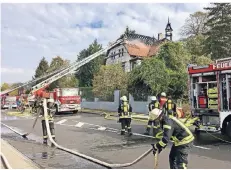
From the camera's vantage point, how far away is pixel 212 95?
11219mm

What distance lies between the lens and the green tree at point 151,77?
2264cm

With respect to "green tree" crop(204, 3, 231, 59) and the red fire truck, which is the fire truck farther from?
"green tree" crop(204, 3, 231, 59)

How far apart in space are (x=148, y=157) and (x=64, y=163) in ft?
6.86

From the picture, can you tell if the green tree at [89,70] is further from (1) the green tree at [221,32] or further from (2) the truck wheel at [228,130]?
(2) the truck wheel at [228,130]

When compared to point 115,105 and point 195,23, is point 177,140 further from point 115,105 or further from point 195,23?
point 195,23

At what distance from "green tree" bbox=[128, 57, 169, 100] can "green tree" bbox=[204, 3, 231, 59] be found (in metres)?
11.3

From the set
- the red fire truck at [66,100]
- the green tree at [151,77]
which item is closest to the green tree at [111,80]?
the red fire truck at [66,100]

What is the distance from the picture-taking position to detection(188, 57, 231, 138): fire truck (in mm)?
10453

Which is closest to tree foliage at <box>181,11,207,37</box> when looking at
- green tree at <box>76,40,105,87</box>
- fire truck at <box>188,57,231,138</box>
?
green tree at <box>76,40,105,87</box>

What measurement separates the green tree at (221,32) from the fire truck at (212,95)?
2113cm

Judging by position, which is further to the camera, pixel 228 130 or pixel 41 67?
pixel 41 67

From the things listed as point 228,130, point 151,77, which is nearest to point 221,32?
point 151,77

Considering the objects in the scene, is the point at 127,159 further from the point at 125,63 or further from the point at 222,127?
the point at 125,63

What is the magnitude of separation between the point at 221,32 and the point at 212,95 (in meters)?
23.0
